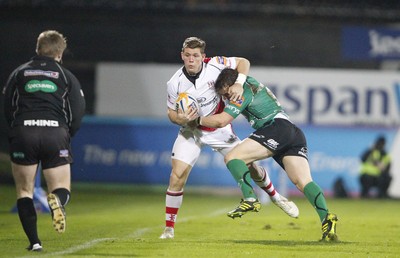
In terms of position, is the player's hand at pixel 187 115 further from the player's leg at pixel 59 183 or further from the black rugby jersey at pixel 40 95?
the player's leg at pixel 59 183

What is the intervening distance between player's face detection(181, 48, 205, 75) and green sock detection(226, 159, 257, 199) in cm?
105

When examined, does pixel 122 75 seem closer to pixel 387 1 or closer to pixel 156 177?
pixel 156 177

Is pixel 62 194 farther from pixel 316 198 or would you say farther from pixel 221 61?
Answer: pixel 316 198

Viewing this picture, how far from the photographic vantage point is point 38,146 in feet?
27.6

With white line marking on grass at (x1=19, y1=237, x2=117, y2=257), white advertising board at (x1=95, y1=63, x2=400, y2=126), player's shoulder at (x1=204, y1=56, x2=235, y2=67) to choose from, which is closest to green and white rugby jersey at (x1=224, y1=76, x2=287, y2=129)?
player's shoulder at (x1=204, y1=56, x2=235, y2=67)

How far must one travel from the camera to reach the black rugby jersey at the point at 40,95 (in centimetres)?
845

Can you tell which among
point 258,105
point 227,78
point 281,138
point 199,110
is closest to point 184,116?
point 199,110

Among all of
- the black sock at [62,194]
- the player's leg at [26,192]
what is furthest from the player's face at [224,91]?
the player's leg at [26,192]

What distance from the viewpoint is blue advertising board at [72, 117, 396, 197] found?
20984mm

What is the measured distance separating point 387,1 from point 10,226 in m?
14.5

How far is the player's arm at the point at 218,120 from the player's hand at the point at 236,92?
0.61 ft

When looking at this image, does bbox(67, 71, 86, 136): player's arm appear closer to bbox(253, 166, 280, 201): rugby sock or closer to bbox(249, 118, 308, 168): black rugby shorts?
bbox(249, 118, 308, 168): black rugby shorts

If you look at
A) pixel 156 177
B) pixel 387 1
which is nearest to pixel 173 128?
pixel 156 177

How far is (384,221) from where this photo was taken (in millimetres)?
14086
